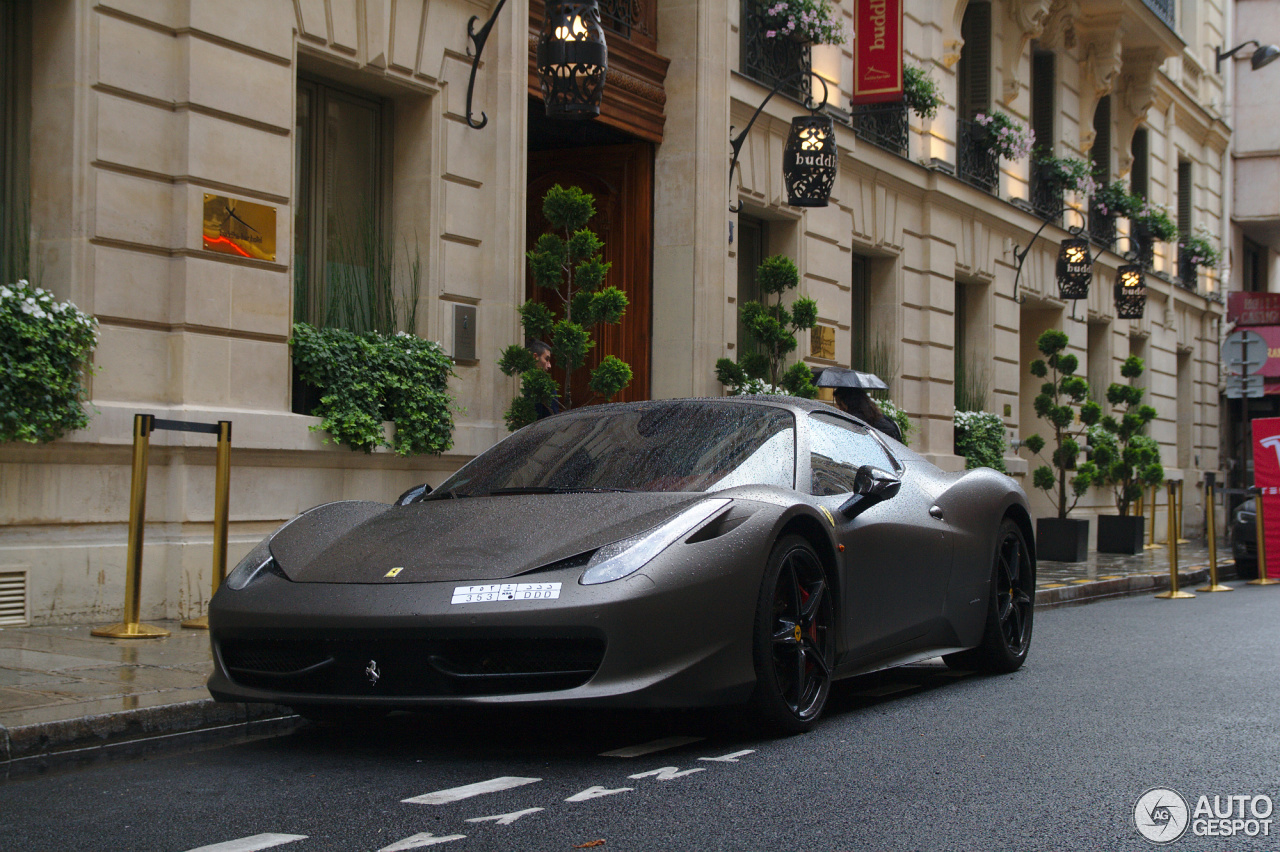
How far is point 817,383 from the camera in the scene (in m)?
10.7

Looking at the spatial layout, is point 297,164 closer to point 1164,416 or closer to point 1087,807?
point 1087,807

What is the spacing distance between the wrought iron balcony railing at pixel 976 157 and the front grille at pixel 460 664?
17037 millimetres

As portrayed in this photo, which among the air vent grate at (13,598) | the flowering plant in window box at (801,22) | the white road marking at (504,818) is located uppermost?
the flowering plant in window box at (801,22)

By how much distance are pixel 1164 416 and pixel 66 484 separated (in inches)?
1013

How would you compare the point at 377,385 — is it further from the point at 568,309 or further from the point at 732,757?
the point at 732,757

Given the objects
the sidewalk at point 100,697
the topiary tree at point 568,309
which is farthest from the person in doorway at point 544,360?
the sidewalk at point 100,697

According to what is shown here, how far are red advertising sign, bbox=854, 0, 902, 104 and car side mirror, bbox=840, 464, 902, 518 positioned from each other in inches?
464

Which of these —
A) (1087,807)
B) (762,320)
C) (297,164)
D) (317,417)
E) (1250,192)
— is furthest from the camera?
(1250,192)

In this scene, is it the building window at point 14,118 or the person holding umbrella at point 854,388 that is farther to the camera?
the person holding umbrella at point 854,388

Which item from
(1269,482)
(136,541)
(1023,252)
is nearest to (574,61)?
(136,541)

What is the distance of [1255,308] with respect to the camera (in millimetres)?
33344

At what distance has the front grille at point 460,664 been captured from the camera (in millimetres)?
4480

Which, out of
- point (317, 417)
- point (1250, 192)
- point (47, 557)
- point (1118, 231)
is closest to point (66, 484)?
point (47, 557)

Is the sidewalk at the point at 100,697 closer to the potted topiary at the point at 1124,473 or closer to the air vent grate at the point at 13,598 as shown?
the air vent grate at the point at 13,598
